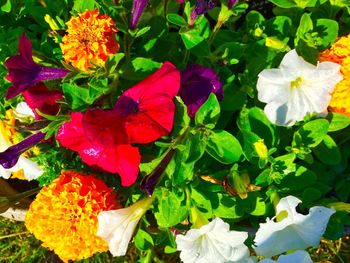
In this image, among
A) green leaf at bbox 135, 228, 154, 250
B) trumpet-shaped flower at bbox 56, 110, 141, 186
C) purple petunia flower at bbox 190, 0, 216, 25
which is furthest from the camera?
green leaf at bbox 135, 228, 154, 250

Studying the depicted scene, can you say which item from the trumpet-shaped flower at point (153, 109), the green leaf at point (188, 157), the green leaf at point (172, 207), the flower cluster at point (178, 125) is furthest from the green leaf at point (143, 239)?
the trumpet-shaped flower at point (153, 109)

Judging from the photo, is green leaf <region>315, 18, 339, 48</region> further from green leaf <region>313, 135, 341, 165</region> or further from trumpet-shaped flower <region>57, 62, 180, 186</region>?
trumpet-shaped flower <region>57, 62, 180, 186</region>

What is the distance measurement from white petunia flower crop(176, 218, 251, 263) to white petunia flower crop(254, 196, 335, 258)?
42 millimetres

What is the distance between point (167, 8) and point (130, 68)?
0.81ft

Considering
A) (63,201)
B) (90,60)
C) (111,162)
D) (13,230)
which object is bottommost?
(13,230)

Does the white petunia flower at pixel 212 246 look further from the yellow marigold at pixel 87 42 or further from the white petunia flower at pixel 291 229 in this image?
the yellow marigold at pixel 87 42

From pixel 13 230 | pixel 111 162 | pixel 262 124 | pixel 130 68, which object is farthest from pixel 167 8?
pixel 13 230

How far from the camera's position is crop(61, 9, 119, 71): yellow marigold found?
36.5 inches

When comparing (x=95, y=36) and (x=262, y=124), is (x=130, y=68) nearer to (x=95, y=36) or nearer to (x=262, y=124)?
(x=95, y=36)

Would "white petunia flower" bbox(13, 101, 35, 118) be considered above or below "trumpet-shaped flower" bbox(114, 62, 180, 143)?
below

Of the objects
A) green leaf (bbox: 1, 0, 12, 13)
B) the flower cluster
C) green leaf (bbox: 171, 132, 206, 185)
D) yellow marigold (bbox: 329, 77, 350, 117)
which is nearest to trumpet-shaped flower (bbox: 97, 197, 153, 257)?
the flower cluster

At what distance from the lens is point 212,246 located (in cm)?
100

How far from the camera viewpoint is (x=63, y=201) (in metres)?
0.99

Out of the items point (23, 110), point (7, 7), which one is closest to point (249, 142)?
point (23, 110)
